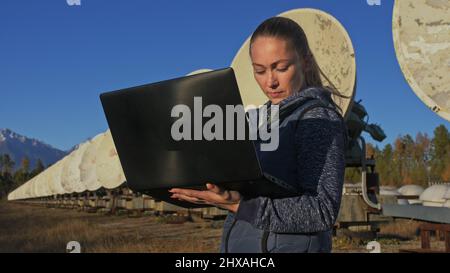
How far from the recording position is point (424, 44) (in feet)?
24.1

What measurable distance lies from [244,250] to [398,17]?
6461 mm

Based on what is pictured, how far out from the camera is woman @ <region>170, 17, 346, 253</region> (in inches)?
68.2

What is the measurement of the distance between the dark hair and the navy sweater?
0.18m

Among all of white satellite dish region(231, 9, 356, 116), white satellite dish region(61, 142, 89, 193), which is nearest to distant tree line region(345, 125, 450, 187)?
white satellite dish region(61, 142, 89, 193)

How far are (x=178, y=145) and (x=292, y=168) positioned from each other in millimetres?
442

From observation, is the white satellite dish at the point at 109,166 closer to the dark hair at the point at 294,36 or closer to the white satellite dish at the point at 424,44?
the white satellite dish at the point at 424,44

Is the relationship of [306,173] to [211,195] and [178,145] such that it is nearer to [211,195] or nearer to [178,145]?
[211,195]

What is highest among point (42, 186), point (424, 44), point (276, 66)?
point (424, 44)

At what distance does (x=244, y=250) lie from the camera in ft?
5.98

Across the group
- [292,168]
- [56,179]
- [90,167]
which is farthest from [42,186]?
[292,168]

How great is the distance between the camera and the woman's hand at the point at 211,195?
1.66 m

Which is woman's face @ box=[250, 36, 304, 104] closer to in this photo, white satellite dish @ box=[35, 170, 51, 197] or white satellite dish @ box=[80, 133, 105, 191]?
white satellite dish @ box=[80, 133, 105, 191]

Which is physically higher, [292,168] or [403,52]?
[403,52]
